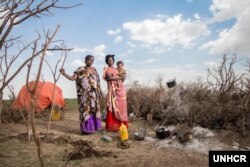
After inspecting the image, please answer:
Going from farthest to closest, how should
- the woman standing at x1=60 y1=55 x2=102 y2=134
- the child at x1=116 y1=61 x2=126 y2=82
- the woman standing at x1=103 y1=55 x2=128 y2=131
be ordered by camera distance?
the child at x1=116 y1=61 x2=126 y2=82 → the woman standing at x1=103 y1=55 x2=128 y2=131 → the woman standing at x1=60 y1=55 x2=102 y2=134

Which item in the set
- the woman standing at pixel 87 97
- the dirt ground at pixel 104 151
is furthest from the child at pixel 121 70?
the dirt ground at pixel 104 151

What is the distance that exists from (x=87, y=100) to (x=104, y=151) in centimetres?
258

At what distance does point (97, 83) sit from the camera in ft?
31.7

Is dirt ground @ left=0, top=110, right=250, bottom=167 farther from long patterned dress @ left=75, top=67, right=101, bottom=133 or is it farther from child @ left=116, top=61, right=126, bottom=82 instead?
child @ left=116, top=61, right=126, bottom=82

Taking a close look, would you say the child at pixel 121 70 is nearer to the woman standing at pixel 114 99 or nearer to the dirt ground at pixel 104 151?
the woman standing at pixel 114 99

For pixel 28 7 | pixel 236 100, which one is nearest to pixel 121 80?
pixel 236 100

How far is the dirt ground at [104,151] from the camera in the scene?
245 inches

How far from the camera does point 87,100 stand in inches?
368

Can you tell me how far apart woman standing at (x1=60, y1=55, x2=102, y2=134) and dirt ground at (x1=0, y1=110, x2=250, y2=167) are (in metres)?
0.27

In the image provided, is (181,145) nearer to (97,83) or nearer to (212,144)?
(212,144)

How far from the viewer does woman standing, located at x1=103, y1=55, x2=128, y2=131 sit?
32.4 ft

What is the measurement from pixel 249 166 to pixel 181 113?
4.67 metres

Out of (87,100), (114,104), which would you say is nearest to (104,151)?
(87,100)

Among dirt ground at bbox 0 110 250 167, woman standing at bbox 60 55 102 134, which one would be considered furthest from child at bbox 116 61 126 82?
dirt ground at bbox 0 110 250 167
